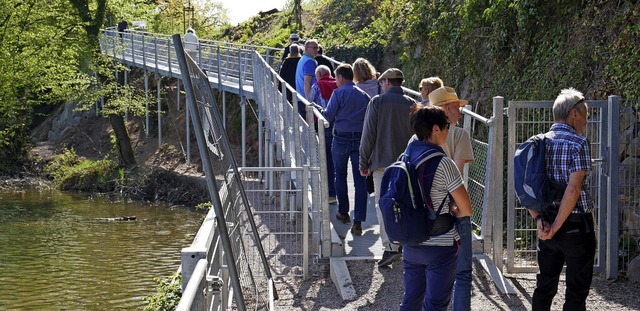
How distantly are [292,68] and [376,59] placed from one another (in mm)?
12501

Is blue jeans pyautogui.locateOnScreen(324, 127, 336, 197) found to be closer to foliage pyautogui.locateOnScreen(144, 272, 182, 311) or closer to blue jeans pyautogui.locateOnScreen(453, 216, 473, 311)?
foliage pyautogui.locateOnScreen(144, 272, 182, 311)

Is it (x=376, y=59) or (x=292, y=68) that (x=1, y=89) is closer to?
(x=376, y=59)

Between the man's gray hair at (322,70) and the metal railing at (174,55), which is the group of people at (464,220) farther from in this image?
the metal railing at (174,55)

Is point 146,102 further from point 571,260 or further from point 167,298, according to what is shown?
point 571,260

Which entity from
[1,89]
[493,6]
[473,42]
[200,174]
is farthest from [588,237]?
[1,89]

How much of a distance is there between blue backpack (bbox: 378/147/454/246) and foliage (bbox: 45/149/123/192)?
30.5 meters

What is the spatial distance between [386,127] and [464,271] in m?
2.40

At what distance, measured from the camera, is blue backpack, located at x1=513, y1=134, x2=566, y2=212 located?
23.7ft

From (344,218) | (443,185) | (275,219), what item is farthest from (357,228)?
(443,185)

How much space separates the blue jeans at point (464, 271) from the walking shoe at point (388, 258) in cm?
228

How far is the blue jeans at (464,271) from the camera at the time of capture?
279 inches

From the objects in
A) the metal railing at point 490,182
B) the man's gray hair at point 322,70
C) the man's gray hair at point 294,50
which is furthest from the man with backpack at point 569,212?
the man's gray hair at point 294,50

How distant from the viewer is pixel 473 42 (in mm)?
A: 17234

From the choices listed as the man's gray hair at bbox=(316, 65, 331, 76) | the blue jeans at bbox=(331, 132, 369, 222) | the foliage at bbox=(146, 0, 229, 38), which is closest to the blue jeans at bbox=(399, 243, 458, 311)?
the blue jeans at bbox=(331, 132, 369, 222)
